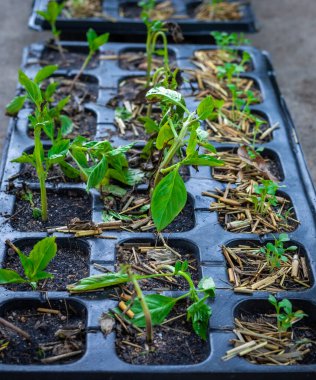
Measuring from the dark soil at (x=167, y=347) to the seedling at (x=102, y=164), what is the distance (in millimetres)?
340

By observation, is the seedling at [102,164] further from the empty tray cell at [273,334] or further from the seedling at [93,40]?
the seedling at [93,40]

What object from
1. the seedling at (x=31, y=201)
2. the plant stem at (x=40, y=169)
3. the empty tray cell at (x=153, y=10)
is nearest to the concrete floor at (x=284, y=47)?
the empty tray cell at (x=153, y=10)

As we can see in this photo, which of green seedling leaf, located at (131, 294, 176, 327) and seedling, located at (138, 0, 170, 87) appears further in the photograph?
seedling, located at (138, 0, 170, 87)

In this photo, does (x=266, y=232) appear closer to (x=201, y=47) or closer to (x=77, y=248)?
(x=77, y=248)

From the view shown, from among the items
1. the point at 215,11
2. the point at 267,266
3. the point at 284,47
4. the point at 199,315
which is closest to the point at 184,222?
the point at 267,266

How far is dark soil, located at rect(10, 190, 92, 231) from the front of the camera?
160 cm

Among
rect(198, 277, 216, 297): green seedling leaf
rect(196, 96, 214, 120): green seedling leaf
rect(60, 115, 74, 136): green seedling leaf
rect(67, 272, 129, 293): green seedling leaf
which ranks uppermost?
rect(60, 115, 74, 136): green seedling leaf

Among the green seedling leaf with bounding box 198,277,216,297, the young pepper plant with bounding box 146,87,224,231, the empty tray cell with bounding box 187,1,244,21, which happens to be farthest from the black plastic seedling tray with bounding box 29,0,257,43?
the green seedling leaf with bounding box 198,277,216,297

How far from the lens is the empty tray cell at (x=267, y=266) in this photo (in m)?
1.46

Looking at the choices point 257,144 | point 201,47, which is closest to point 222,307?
point 257,144

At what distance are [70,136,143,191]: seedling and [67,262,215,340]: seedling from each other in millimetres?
210

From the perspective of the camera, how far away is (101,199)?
5.45 ft

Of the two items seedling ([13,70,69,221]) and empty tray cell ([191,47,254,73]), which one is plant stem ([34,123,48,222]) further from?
empty tray cell ([191,47,254,73])
